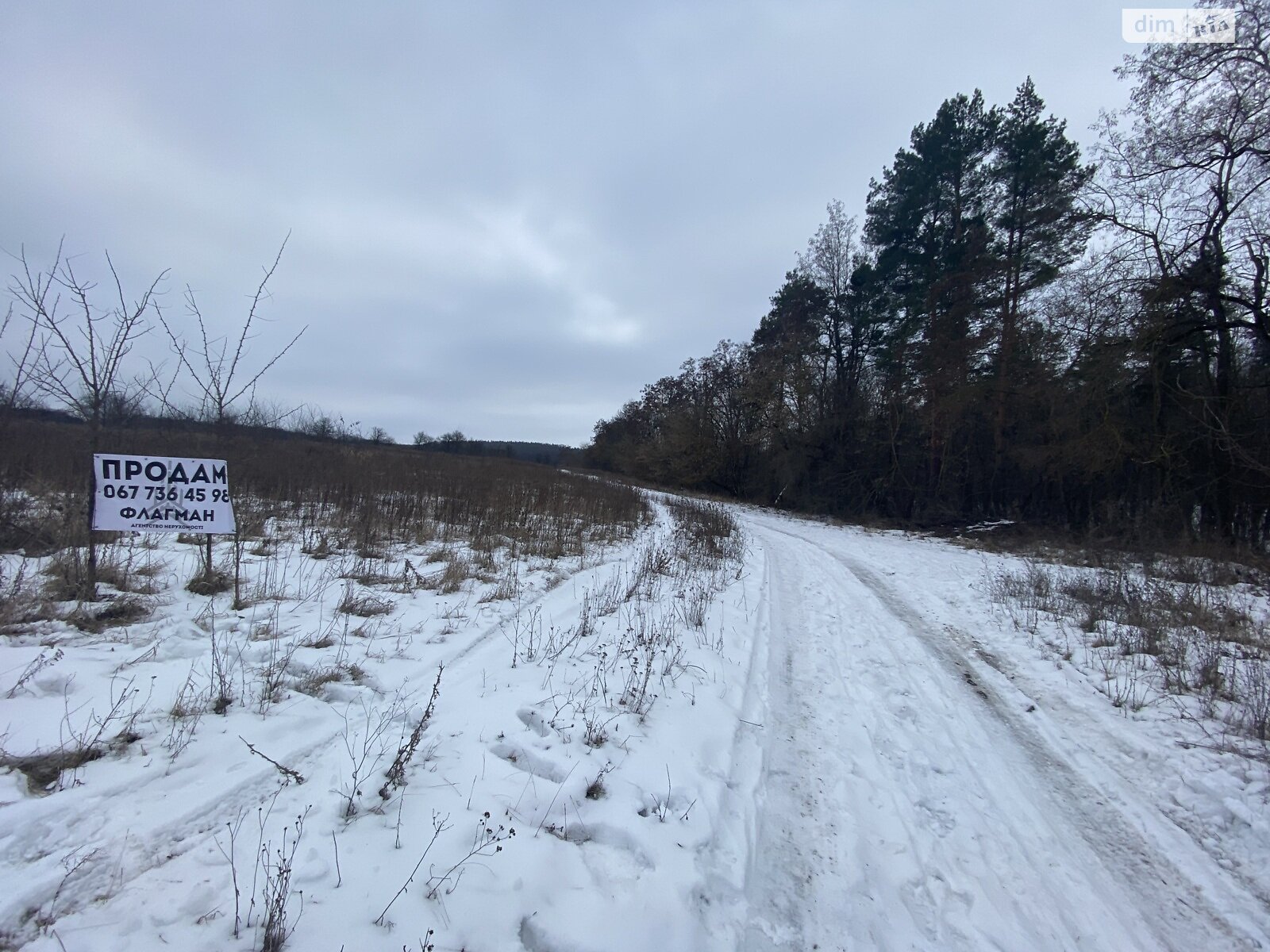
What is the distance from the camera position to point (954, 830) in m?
2.85

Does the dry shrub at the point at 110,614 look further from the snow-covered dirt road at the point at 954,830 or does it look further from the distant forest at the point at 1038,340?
the distant forest at the point at 1038,340

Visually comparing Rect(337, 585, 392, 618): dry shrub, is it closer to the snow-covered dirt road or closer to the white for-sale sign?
the white for-sale sign

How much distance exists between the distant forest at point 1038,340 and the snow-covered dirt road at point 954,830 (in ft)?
39.6

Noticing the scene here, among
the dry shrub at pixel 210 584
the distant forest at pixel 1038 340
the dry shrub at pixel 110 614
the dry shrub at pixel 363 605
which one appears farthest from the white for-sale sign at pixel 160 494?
the distant forest at pixel 1038 340

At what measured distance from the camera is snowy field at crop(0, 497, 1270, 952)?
2047mm

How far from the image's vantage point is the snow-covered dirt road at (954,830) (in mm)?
2283

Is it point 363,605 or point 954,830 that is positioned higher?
point 363,605

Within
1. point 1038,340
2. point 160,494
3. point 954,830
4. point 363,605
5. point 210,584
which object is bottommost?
point 954,830

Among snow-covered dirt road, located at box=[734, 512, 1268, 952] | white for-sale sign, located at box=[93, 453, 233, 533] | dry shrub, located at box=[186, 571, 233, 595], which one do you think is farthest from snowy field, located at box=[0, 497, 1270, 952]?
white for-sale sign, located at box=[93, 453, 233, 533]

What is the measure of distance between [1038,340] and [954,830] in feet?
55.9

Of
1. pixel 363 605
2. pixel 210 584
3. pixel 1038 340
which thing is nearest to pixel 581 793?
pixel 363 605

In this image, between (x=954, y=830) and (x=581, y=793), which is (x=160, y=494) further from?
(x=954, y=830)

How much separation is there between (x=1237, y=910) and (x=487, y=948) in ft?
11.3

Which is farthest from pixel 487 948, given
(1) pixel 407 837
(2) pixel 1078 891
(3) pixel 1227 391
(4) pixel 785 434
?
(4) pixel 785 434
